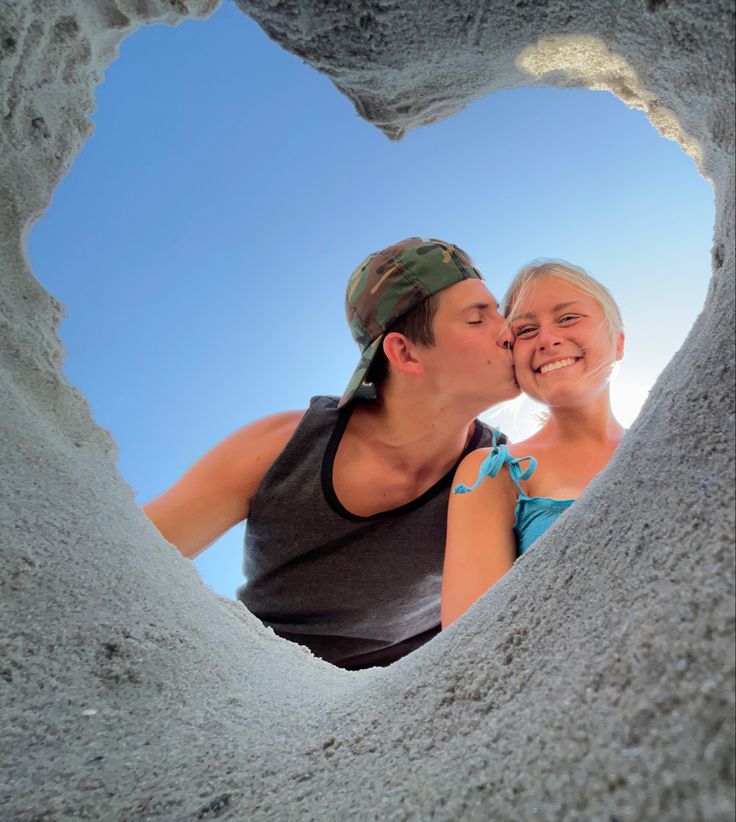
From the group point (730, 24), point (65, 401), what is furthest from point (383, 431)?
point (730, 24)

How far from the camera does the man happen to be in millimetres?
→ 1747

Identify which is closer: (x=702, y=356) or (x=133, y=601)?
(x=702, y=356)

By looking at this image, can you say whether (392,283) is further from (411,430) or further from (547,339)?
(547,339)

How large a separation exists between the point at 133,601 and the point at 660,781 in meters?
0.73

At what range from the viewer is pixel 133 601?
2.77ft

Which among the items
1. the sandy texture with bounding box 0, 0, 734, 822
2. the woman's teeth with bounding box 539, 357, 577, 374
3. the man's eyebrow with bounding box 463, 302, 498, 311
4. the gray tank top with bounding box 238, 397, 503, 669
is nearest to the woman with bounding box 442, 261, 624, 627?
the woman's teeth with bounding box 539, 357, 577, 374

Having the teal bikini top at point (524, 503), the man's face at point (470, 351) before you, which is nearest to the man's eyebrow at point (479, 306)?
the man's face at point (470, 351)

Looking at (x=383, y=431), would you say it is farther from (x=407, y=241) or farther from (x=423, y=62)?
(x=423, y=62)

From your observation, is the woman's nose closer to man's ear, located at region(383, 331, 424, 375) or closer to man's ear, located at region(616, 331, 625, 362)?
man's ear, located at region(616, 331, 625, 362)

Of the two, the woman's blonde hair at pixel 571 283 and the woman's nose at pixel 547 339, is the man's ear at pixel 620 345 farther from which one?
the woman's nose at pixel 547 339

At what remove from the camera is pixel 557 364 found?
1.40m

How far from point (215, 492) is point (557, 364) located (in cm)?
109

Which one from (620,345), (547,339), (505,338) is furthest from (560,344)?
(620,345)

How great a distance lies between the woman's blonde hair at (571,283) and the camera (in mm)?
1492
